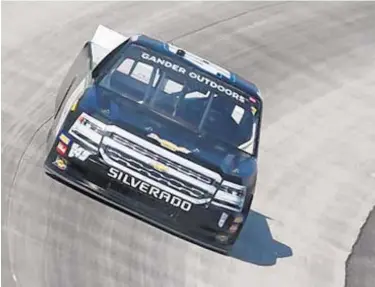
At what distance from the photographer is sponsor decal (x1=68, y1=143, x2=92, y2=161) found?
11586 mm

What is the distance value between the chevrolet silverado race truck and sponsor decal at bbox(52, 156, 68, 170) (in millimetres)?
11

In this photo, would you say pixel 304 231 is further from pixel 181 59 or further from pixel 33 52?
pixel 33 52

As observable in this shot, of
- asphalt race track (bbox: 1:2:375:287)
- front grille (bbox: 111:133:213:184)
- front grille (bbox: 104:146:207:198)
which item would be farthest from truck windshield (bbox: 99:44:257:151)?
asphalt race track (bbox: 1:2:375:287)

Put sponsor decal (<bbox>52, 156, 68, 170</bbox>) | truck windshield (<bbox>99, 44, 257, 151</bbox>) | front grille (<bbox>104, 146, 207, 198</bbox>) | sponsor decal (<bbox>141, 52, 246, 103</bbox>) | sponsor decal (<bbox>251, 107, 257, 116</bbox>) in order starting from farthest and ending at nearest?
sponsor decal (<bbox>251, 107, 257, 116</bbox>) < sponsor decal (<bbox>141, 52, 246, 103</bbox>) < truck windshield (<bbox>99, 44, 257, 151</bbox>) < sponsor decal (<bbox>52, 156, 68, 170</bbox>) < front grille (<bbox>104, 146, 207, 198</bbox>)

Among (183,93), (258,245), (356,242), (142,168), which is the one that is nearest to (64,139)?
(142,168)

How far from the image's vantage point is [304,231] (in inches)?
531

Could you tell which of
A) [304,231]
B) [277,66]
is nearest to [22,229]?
[304,231]

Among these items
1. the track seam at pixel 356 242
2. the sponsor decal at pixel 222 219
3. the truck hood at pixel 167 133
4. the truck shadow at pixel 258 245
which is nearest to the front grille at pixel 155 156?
the truck hood at pixel 167 133

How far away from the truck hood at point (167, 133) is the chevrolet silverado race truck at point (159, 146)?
0.01 meters

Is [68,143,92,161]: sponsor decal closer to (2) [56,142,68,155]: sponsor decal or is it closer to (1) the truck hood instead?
(2) [56,142,68,155]: sponsor decal

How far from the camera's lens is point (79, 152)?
11.6 meters

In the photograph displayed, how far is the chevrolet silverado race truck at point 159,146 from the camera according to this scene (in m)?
11.6

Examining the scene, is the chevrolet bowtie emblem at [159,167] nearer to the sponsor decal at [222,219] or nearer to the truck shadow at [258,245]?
the sponsor decal at [222,219]

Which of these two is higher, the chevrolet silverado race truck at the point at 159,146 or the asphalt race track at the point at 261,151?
the chevrolet silverado race truck at the point at 159,146
